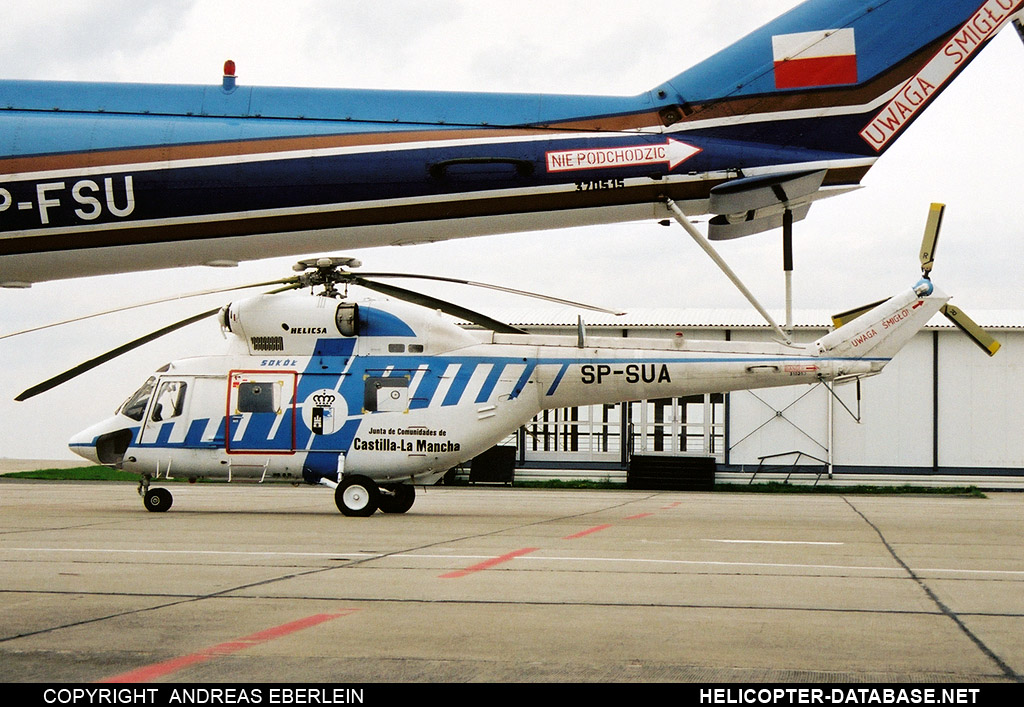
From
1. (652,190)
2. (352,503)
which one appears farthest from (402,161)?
(352,503)

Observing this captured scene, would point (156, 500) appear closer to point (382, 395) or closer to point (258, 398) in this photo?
point (258, 398)

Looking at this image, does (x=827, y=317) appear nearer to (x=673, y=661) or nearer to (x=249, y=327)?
(x=249, y=327)

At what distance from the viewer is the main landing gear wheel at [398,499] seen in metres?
18.7

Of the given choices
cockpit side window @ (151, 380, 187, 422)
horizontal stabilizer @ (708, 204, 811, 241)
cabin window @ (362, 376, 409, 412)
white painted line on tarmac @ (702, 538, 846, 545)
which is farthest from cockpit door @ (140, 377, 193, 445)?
horizontal stabilizer @ (708, 204, 811, 241)

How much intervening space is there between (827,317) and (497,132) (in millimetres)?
30619

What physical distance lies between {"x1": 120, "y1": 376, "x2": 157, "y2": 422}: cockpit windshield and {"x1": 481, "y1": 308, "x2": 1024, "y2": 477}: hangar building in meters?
17.8

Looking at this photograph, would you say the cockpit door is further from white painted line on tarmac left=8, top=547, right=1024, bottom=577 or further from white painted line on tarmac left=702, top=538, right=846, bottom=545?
white painted line on tarmac left=702, top=538, right=846, bottom=545

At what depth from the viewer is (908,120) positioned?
767cm

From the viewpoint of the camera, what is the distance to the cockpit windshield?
18.5m

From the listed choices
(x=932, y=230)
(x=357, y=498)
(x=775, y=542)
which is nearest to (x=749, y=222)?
(x=775, y=542)

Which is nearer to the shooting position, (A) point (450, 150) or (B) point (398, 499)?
(A) point (450, 150)

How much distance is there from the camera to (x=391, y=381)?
1783cm

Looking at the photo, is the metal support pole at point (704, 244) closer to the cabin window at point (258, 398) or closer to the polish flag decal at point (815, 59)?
the polish flag decal at point (815, 59)

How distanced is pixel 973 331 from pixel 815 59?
1344cm
